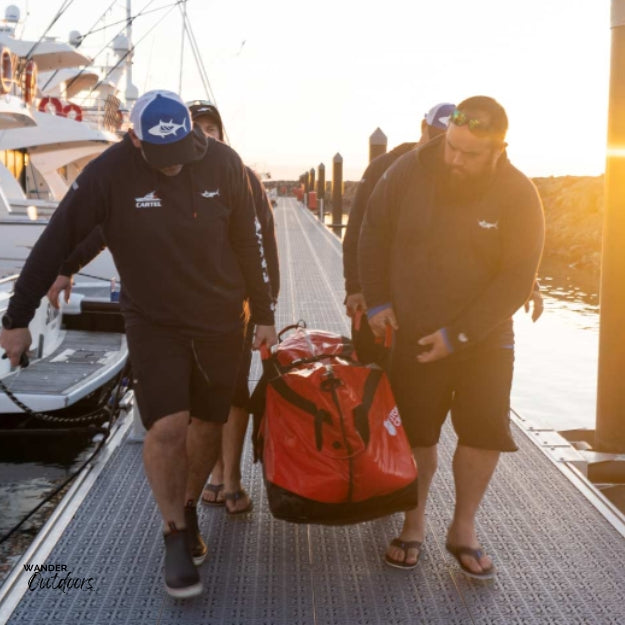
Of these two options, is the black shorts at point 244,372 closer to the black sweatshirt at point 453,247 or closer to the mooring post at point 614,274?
the black sweatshirt at point 453,247

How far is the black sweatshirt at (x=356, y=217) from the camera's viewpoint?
4230mm

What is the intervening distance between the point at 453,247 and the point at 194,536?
150cm

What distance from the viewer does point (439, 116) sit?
3943 mm

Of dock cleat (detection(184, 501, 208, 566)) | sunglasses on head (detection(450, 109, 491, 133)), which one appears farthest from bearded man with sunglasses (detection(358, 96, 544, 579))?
dock cleat (detection(184, 501, 208, 566))

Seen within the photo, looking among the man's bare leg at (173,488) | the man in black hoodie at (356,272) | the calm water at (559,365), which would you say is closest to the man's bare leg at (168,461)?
the man's bare leg at (173,488)

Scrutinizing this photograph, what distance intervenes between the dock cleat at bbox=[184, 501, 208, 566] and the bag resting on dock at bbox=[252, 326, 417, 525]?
369 mm

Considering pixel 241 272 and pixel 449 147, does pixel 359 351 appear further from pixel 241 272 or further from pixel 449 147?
pixel 449 147

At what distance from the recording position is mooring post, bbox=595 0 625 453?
4887 mm

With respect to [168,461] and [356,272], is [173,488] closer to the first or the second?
[168,461]

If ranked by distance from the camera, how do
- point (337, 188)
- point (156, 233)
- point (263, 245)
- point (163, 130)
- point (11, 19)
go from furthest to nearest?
point (337, 188)
point (11, 19)
point (263, 245)
point (156, 233)
point (163, 130)

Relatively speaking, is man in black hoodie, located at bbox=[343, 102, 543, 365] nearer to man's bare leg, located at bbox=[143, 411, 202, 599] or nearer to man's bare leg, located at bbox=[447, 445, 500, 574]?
man's bare leg, located at bbox=[447, 445, 500, 574]

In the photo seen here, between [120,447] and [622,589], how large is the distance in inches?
108

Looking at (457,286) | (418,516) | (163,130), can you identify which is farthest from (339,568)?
(163,130)

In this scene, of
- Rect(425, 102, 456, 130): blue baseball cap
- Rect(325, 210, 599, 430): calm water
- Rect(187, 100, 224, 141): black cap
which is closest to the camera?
Rect(425, 102, 456, 130): blue baseball cap
